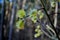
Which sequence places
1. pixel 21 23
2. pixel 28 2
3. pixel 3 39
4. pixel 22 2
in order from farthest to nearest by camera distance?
pixel 3 39
pixel 22 2
pixel 28 2
pixel 21 23

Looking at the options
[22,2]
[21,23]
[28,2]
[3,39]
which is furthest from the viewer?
[3,39]

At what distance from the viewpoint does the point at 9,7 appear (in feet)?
6.27

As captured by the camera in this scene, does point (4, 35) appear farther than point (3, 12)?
Yes

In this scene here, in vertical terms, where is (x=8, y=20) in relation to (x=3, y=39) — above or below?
above

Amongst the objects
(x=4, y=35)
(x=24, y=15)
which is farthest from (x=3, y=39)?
(x=24, y=15)

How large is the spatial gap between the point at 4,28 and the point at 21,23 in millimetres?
1356

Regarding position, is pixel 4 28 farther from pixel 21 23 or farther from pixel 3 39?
pixel 21 23

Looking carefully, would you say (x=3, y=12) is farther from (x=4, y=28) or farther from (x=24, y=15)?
(x=24, y=15)

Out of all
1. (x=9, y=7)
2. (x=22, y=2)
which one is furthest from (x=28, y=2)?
(x=9, y=7)

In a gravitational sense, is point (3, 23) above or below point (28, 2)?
below

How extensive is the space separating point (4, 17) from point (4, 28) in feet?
0.42

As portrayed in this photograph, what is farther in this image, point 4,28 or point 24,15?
point 4,28

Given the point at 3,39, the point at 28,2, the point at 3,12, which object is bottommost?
the point at 3,39

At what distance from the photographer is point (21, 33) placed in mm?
2039
